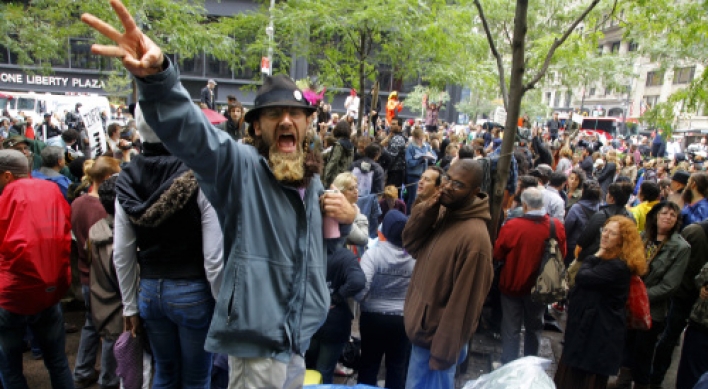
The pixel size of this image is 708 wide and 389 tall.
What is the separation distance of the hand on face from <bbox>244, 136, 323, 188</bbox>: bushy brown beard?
0.59m

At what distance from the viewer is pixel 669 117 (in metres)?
7.34

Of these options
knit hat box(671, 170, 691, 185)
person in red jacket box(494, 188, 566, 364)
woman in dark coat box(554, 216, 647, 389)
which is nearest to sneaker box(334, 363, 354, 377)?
person in red jacket box(494, 188, 566, 364)

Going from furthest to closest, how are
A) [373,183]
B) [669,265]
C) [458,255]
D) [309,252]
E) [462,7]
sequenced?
Result: 1. [462,7]
2. [373,183]
3. [669,265]
4. [458,255]
5. [309,252]

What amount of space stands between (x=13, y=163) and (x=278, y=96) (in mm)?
2708

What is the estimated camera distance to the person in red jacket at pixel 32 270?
3.20m

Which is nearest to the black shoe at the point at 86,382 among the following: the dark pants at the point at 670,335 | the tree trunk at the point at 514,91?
the tree trunk at the point at 514,91

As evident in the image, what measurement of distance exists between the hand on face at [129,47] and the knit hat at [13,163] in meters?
2.68

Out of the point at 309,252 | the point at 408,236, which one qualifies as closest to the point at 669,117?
the point at 408,236

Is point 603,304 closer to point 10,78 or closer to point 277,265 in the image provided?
point 277,265

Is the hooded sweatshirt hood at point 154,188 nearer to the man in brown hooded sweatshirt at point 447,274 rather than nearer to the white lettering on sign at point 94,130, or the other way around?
the man in brown hooded sweatshirt at point 447,274

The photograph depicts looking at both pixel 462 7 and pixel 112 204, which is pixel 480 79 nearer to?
pixel 462 7

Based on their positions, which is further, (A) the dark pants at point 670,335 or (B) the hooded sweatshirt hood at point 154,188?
(A) the dark pants at point 670,335

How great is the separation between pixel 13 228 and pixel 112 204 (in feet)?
2.03

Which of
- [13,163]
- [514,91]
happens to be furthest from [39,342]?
[514,91]
